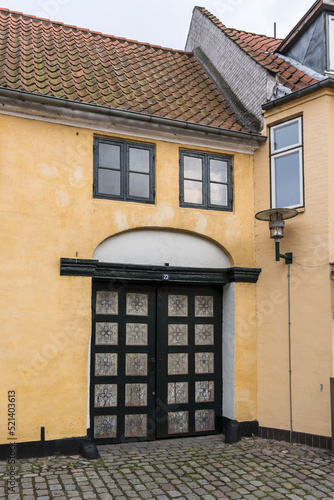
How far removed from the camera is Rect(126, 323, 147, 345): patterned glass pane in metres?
8.18

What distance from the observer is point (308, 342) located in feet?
26.2

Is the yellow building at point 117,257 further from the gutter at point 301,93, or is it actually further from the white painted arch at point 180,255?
the gutter at point 301,93

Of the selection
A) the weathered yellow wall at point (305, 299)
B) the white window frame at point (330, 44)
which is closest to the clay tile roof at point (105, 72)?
the weathered yellow wall at point (305, 299)

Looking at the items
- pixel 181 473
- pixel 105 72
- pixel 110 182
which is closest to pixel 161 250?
pixel 110 182

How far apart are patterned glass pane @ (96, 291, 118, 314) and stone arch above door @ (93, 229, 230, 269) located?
22.4 inches

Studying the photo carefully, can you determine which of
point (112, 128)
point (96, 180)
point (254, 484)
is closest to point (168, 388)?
point (254, 484)

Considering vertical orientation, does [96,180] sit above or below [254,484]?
above

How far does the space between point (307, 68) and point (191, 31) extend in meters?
4.69

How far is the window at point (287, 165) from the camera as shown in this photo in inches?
335

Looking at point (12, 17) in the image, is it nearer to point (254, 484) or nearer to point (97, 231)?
point (97, 231)

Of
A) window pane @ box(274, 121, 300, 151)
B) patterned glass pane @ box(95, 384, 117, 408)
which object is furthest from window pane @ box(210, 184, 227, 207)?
patterned glass pane @ box(95, 384, 117, 408)

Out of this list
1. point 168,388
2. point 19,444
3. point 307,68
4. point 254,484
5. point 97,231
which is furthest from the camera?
point 307,68

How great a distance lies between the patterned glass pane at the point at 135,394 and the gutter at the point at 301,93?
5.37 meters

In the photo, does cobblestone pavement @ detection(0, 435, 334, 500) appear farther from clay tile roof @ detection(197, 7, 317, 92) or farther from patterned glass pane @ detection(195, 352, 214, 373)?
clay tile roof @ detection(197, 7, 317, 92)
